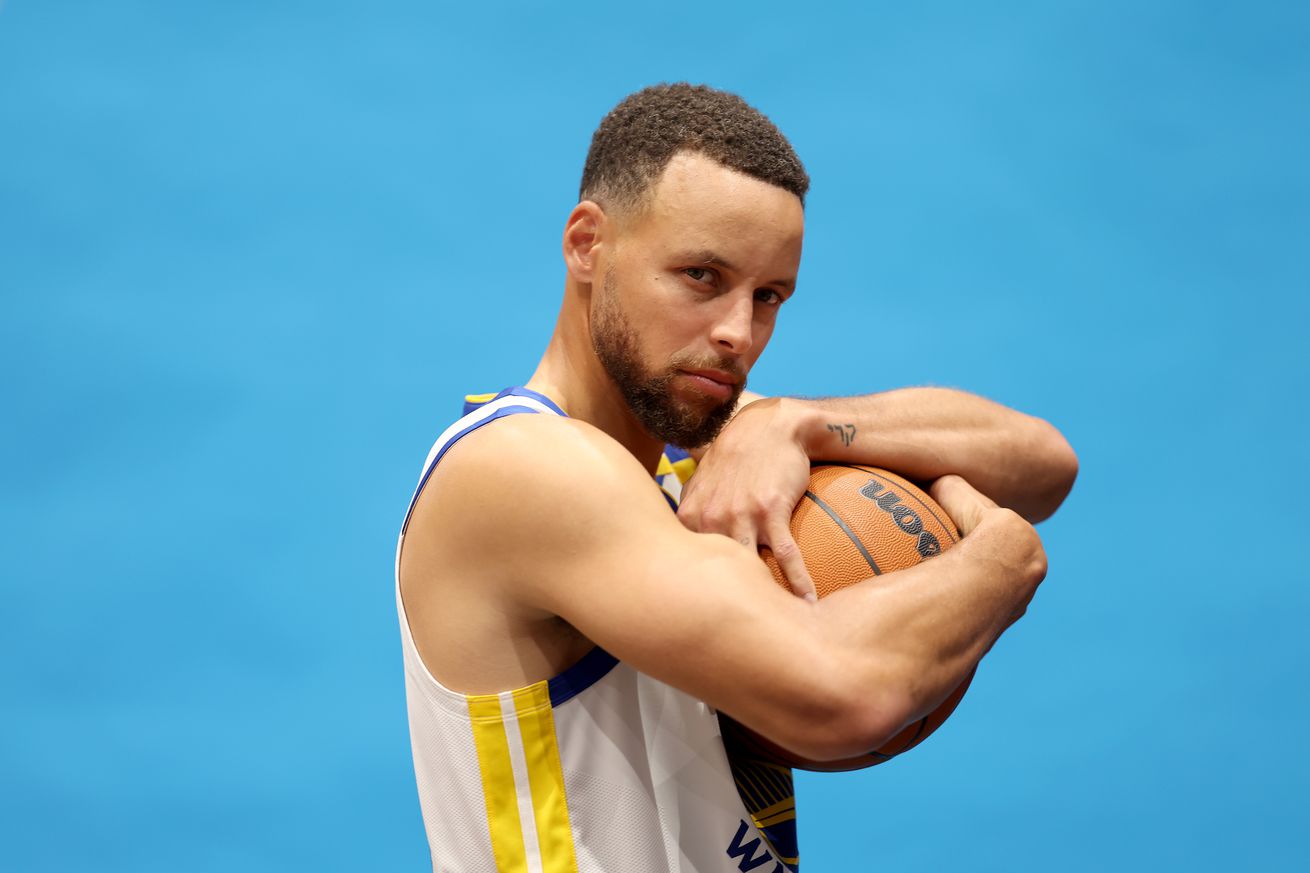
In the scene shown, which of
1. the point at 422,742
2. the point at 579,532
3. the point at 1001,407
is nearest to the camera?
the point at 579,532

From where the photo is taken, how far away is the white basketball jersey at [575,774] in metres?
1.36

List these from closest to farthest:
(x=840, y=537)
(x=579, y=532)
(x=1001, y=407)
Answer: (x=579, y=532)
(x=840, y=537)
(x=1001, y=407)

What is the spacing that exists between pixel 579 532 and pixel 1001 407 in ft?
2.51

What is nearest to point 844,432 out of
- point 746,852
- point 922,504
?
point 922,504

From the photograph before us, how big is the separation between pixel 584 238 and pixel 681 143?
0.16 meters

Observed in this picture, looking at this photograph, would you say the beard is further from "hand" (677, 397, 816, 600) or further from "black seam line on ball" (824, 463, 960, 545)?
"black seam line on ball" (824, 463, 960, 545)

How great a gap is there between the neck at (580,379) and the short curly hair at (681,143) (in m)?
0.13

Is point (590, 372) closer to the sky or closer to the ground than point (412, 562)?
closer to the sky

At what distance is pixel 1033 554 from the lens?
1.42 meters

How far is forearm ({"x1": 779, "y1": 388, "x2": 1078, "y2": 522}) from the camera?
155cm

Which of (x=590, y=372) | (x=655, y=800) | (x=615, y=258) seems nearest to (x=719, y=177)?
(x=615, y=258)

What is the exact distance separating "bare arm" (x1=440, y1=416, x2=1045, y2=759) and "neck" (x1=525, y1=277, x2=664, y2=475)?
25cm

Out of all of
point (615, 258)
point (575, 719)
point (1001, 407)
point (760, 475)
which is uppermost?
point (615, 258)

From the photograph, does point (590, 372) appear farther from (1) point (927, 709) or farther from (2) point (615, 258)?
(1) point (927, 709)
